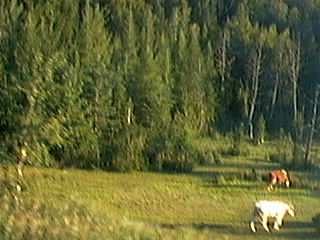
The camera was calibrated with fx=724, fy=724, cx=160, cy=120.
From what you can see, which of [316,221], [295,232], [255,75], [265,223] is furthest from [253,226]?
[255,75]

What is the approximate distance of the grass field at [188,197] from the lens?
14.5 m

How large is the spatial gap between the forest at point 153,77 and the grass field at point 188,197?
1.06m

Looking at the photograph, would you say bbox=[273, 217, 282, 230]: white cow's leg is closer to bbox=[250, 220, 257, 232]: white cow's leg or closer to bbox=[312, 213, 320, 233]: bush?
bbox=[250, 220, 257, 232]: white cow's leg

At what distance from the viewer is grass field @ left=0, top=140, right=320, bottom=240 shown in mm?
14453

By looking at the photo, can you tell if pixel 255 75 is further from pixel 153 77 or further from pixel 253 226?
pixel 253 226

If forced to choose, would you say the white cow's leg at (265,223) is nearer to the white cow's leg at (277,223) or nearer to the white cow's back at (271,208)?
the white cow's back at (271,208)

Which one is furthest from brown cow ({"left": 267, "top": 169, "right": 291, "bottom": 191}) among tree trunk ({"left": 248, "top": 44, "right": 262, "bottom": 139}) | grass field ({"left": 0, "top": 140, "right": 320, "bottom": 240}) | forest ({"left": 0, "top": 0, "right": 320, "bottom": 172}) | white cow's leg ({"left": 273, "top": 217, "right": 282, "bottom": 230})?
tree trunk ({"left": 248, "top": 44, "right": 262, "bottom": 139})

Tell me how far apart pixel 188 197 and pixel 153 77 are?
10901mm

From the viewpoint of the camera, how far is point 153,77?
28953 millimetres

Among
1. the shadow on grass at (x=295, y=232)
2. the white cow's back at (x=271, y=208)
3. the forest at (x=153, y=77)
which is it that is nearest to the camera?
the shadow on grass at (x=295, y=232)

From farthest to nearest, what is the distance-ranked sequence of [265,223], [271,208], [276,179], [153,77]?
[153,77] < [276,179] < [271,208] < [265,223]

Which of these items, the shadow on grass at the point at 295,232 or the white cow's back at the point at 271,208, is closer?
the shadow on grass at the point at 295,232

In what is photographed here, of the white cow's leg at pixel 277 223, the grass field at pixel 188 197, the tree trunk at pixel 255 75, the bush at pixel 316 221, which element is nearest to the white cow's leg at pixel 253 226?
the grass field at pixel 188 197

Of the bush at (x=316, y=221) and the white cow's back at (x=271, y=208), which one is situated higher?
the white cow's back at (x=271, y=208)
